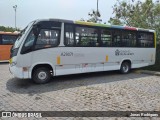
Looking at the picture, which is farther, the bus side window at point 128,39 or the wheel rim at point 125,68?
the wheel rim at point 125,68

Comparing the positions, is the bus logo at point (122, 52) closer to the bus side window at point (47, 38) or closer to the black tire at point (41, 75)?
the bus side window at point (47, 38)

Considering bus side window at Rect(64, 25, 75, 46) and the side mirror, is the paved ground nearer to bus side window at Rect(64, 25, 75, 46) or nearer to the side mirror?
bus side window at Rect(64, 25, 75, 46)

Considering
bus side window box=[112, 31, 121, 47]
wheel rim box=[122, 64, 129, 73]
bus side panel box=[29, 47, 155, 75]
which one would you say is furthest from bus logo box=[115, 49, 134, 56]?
wheel rim box=[122, 64, 129, 73]

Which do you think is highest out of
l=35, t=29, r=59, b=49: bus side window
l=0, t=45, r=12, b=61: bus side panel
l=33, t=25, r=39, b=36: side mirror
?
l=33, t=25, r=39, b=36: side mirror

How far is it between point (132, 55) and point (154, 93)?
16.1ft

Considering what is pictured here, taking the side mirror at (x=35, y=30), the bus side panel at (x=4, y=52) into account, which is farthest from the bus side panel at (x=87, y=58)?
the bus side panel at (x=4, y=52)

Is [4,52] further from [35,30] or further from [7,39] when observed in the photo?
[35,30]

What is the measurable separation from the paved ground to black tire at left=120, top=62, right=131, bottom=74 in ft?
9.70

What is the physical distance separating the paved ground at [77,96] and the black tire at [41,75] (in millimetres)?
240

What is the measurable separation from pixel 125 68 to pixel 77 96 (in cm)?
592

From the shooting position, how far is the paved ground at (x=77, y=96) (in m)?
5.85

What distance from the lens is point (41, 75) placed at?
8.68 m

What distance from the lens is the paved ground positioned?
5.85m

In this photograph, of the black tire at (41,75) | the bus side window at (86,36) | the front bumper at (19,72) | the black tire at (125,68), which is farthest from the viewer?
the black tire at (125,68)
